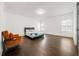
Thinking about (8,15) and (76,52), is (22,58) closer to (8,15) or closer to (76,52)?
(8,15)

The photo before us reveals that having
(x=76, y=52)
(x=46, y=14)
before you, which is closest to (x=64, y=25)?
(x=46, y=14)

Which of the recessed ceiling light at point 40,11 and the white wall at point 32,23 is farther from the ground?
the recessed ceiling light at point 40,11

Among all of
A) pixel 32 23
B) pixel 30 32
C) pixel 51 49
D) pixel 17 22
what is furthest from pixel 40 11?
pixel 51 49

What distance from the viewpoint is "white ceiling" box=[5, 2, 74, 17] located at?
2930 mm

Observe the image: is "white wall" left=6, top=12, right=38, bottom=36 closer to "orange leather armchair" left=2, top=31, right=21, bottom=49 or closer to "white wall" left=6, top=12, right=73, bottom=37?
"white wall" left=6, top=12, right=73, bottom=37

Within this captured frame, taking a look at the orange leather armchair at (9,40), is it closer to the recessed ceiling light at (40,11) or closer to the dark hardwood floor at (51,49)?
the dark hardwood floor at (51,49)

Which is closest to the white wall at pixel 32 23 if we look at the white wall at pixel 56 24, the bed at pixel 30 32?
the white wall at pixel 56 24

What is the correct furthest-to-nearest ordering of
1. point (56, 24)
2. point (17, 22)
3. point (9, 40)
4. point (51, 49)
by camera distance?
1. point (56, 24)
2. point (51, 49)
3. point (9, 40)
4. point (17, 22)

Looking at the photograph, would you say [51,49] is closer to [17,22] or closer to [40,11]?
[40,11]

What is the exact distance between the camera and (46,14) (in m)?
3.26

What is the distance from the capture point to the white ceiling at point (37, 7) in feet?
9.61

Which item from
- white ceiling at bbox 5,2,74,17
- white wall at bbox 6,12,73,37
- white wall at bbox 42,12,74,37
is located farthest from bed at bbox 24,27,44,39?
white ceiling at bbox 5,2,74,17

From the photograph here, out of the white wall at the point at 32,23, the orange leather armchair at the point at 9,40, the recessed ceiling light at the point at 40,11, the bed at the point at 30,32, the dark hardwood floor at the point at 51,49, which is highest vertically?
the recessed ceiling light at the point at 40,11

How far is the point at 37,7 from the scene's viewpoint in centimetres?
320
